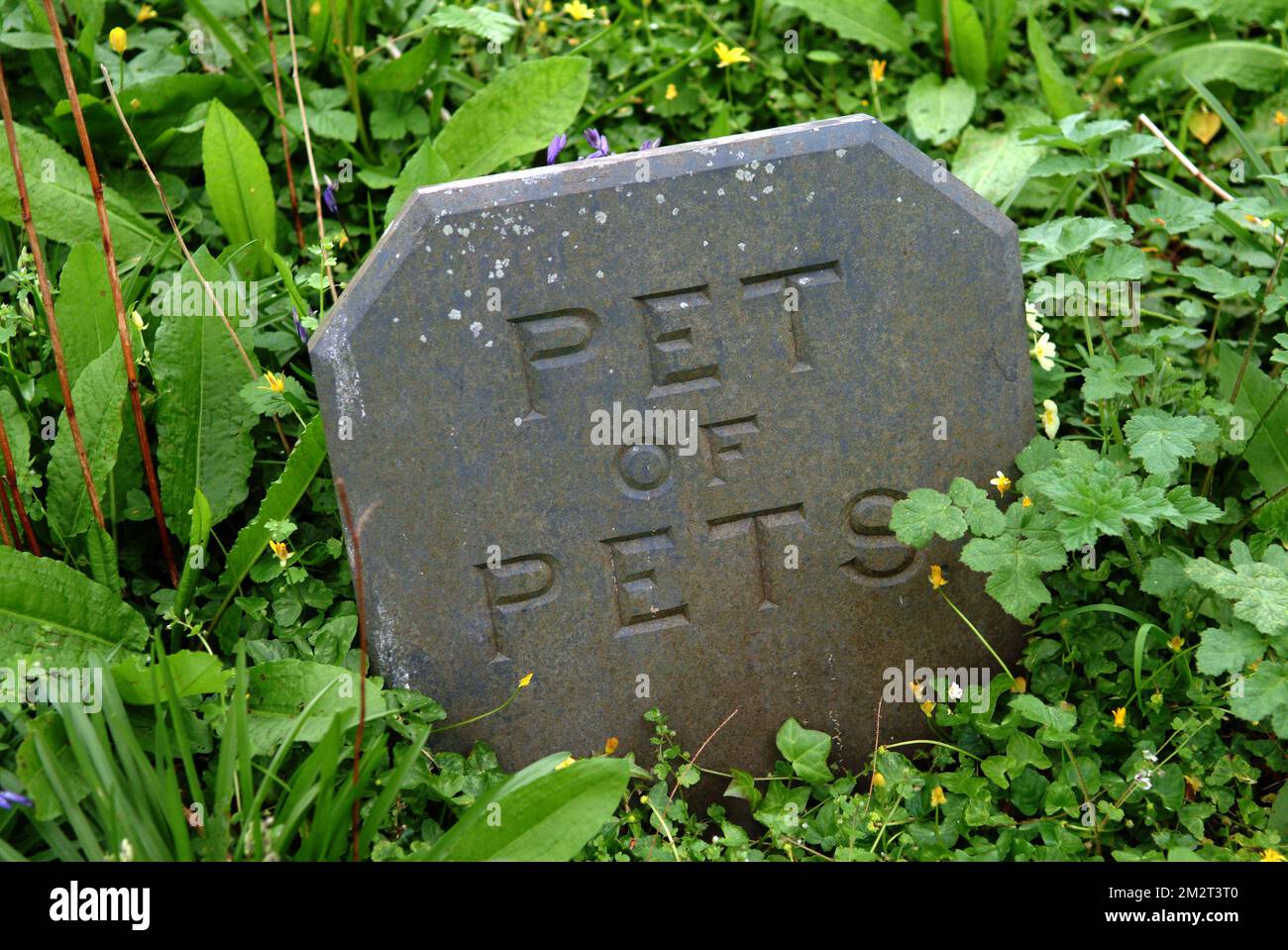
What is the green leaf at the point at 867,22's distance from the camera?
340 cm

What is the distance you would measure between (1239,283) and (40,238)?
256 centimetres

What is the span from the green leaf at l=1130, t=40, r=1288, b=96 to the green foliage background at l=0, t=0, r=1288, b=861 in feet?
0.03

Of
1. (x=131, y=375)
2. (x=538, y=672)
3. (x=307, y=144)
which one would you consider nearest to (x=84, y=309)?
(x=131, y=375)

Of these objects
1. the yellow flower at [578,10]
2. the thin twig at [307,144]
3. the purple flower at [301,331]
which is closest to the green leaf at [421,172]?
the thin twig at [307,144]

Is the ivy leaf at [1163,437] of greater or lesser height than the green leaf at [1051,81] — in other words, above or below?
below

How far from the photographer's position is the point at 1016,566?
7.32 ft

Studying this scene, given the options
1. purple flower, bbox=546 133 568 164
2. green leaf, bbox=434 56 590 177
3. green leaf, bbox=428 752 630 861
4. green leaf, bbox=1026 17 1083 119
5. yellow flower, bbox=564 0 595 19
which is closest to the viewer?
green leaf, bbox=428 752 630 861

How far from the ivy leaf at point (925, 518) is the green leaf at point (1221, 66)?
1737mm

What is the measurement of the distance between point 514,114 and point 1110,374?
141 centimetres

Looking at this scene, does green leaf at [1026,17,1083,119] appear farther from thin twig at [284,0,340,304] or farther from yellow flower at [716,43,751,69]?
thin twig at [284,0,340,304]

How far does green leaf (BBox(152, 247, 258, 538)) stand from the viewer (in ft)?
8.19

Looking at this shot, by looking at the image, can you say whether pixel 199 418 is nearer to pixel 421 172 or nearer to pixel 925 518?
pixel 421 172

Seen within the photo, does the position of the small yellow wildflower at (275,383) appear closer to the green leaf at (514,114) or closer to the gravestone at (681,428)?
the gravestone at (681,428)

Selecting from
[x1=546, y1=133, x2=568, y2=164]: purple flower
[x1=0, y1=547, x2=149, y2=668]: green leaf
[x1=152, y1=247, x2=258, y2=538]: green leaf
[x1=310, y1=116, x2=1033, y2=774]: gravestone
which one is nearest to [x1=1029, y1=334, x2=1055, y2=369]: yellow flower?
[x1=310, y1=116, x2=1033, y2=774]: gravestone
